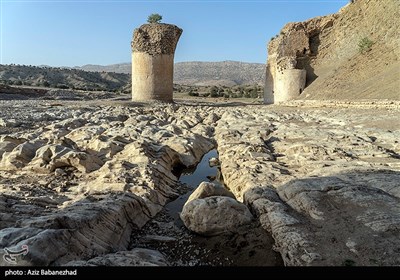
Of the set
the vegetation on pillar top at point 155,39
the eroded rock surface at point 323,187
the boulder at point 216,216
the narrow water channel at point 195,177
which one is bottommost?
the narrow water channel at point 195,177

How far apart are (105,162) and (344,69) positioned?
63.1 ft

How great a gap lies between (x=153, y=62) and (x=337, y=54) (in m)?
13.2

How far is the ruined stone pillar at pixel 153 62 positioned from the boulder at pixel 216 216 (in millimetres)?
16279

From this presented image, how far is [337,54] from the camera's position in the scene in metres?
25.2

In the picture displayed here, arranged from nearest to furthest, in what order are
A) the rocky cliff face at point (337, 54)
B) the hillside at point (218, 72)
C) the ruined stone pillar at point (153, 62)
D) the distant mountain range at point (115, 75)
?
the rocky cliff face at point (337, 54)
the ruined stone pillar at point (153, 62)
the distant mountain range at point (115, 75)
the hillside at point (218, 72)

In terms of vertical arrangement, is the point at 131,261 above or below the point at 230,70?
below

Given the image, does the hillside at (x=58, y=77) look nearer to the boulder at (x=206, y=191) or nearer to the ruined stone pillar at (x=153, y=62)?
the ruined stone pillar at (x=153, y=62)

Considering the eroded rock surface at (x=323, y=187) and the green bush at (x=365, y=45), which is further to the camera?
the green bush at (x=365, y=45)

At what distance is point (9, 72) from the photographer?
188 ft

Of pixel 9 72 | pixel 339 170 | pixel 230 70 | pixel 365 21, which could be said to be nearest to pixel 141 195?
pixel 339 170

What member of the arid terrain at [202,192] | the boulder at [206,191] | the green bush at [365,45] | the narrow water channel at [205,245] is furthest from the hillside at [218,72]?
the narrow water channel at [205,245]

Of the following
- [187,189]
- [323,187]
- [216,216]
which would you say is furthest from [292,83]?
[216,216]

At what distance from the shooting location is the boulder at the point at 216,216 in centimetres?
515

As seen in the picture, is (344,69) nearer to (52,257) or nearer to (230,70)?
(52,257)
